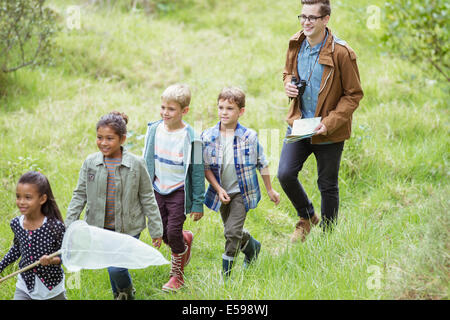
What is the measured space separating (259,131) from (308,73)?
2469 millimetres

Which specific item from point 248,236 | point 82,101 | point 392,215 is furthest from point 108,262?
point 82,101

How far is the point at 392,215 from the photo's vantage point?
5242mm

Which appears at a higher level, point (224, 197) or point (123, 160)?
point (123, 160)

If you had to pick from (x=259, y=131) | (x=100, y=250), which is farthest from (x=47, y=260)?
(x=259, y=131)

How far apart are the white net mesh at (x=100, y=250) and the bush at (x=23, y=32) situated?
5205mm

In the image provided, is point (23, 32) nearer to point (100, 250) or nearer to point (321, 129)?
point (321, 129)

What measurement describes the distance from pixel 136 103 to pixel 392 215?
410 cm

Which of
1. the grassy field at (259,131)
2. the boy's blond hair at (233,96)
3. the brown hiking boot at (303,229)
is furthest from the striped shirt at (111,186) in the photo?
the brown hiking boot at (303,229)

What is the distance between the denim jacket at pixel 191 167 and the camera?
13.3ft

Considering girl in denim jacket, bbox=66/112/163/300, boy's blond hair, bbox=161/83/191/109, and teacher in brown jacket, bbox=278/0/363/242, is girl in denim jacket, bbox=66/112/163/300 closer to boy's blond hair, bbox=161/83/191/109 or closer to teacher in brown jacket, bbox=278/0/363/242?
boy's blond hair, bbox=161/83/191/109

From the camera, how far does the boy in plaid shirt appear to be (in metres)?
4.07

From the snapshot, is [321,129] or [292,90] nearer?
[321,129]

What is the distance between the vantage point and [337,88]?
4238 mm
